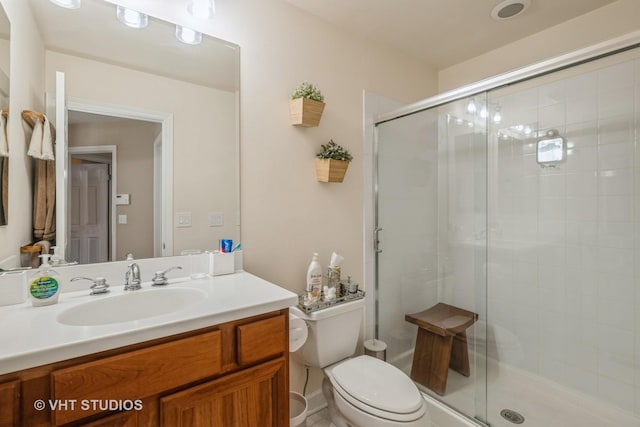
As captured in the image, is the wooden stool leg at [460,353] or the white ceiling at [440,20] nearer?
the white ceiling at [440,20]

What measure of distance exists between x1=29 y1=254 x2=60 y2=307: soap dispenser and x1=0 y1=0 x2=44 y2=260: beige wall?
0.57 feet

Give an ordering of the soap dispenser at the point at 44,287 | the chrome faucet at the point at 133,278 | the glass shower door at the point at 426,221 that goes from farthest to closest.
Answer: the glass shower door at the point at 426,221
the chrome faucet at the point at 133,278
the soap dispenser at the point at 44,287

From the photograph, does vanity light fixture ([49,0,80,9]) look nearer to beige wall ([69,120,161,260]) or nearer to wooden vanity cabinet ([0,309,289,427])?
beige wall ([69,120,161,260])

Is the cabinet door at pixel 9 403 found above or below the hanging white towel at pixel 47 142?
below

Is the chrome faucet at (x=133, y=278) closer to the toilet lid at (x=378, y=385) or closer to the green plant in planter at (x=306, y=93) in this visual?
the toilet lid at (x=378, y=385)

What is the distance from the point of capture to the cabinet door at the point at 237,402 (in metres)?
0.93

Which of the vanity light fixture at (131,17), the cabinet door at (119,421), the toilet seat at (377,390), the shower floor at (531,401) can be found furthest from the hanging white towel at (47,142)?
the shower floor at (531,401)

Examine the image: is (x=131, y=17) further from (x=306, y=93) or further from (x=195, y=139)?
(x=306, y=93)

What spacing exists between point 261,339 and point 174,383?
29cm

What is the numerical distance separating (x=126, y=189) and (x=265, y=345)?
35.4 inches

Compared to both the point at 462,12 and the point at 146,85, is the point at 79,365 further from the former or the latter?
the point at 462,12

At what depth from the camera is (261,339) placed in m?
1.10

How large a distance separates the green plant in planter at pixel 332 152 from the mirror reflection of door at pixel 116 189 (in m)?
0.85

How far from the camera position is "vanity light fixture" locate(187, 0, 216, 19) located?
1.44m
